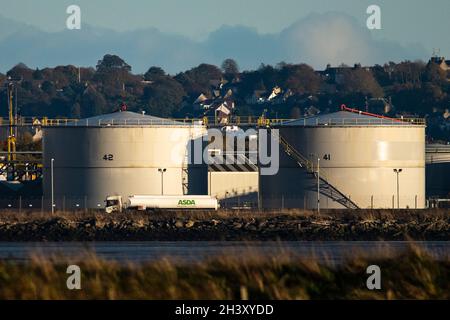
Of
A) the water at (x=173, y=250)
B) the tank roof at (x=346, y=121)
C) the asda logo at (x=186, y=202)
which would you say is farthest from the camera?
the tank roof at (x=346, y=121)

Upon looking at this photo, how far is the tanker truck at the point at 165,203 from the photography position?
7113 cm

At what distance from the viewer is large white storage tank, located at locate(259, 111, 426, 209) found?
247 ft

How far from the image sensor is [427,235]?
5162cm

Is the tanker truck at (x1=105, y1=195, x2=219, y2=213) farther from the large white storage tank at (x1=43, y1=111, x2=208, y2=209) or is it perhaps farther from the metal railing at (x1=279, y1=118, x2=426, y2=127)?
the metal railing at (x1=279, y1=118, x2=426, y2=127)

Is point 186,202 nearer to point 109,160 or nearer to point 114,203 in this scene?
point 114,203

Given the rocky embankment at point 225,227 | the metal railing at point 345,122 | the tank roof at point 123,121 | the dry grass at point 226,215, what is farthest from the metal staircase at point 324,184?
the rocky embankment at point 225,227

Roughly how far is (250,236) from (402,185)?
27.0 m

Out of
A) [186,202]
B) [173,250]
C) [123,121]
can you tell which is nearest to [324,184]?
[186,202]

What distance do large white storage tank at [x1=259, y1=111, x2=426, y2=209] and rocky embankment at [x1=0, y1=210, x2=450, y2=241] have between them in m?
13.9

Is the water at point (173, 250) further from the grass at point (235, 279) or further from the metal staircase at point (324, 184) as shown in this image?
the metal staircase at point (324, 184)

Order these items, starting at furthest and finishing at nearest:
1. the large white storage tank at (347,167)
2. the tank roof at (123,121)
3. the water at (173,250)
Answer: the tank roof at (123,121) → the large white storage tank at (347,167) → the water at (173,250)

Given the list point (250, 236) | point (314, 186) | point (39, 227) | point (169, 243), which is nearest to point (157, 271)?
point (169, 243)

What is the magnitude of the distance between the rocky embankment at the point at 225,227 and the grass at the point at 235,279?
73.2ft

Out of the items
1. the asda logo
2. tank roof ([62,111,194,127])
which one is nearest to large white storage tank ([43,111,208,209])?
tank roof ([62,111,194,127])
